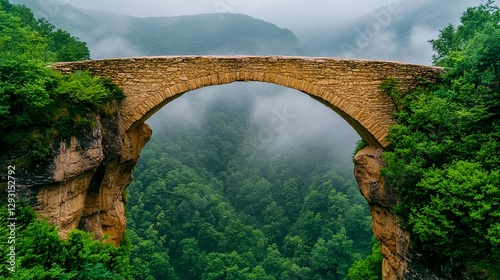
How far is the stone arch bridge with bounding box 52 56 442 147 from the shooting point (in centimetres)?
834

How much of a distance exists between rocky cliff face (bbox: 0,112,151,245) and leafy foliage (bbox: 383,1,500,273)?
598 centimetres

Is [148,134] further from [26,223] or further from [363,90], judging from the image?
[363,90]

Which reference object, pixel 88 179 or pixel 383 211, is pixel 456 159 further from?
pixel 88 179

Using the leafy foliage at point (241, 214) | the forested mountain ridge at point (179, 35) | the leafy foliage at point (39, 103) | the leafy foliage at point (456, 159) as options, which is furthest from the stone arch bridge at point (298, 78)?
the forested mountain ridge at point (179, 35)

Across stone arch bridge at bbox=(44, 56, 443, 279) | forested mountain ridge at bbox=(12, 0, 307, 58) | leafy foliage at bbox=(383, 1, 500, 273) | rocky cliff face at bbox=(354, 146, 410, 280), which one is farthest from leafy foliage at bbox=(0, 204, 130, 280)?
forested mountain ridge at bbox=(12, 0, 307, 58)

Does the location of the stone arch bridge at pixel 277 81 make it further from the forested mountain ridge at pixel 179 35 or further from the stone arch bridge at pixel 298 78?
the forested mountain ridge at pixel 179 35

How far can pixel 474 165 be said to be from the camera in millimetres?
6234

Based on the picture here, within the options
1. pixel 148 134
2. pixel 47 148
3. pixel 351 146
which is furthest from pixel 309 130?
pixel 47 148

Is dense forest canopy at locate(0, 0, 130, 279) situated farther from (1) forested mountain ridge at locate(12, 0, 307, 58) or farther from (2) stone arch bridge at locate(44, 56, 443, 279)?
(1) forested mountain ridge at locate(12, 0, 307, 58)

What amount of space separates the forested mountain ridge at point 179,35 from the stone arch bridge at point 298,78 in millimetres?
76886

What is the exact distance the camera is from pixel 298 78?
8430 millimetres

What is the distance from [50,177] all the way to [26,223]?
834 millimetres

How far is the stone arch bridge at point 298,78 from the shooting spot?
328 inches

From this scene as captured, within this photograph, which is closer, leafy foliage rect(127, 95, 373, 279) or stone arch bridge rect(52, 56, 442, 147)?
stone arch bridge rect(52, 56, 442, 147)
